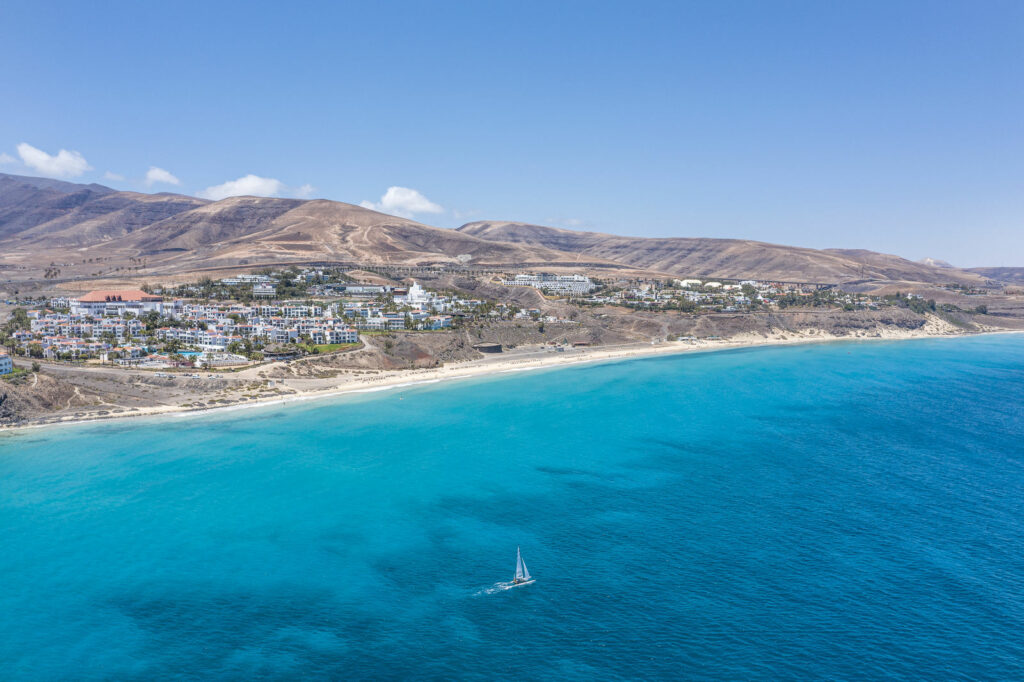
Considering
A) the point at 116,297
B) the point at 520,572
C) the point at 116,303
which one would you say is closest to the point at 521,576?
the point at 520,572

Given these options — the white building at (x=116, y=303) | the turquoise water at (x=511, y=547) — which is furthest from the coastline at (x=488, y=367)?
the white building at (x=116, y=303)

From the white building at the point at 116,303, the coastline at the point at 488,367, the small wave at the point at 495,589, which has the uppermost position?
the white building at the point at 116,303

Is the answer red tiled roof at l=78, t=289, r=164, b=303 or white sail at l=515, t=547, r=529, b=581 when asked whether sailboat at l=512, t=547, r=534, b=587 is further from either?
red tiled roof at l=78, t=289, r=164, b=303

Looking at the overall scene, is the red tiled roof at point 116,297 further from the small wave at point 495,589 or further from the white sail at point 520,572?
the white sail at point 520,572

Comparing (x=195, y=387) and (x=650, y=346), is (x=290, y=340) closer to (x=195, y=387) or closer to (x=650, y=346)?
(x=195, y=387)

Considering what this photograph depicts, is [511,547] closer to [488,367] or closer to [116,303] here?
[488,367]

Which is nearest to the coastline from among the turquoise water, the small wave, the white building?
the turquoise water

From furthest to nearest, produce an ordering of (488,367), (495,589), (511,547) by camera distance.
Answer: (488,367) < (511,547) < (495,589)
